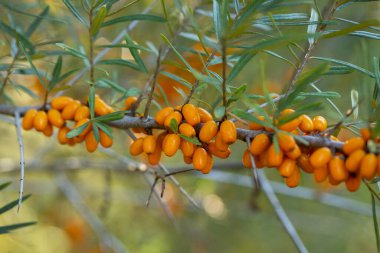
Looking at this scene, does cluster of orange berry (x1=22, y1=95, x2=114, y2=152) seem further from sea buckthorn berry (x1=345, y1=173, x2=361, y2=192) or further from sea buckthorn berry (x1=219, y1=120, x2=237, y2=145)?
sea buckthorn berry (x1=345, y1=173, x2=361, y2=192)

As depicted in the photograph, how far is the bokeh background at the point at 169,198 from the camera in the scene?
6.42 ft

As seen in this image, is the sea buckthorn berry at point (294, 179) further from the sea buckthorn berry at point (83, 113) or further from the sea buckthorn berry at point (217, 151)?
the sea buckthorn berry at point (83, 113)

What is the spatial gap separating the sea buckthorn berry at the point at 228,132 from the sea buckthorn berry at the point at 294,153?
0.29 feet

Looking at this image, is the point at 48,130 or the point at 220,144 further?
the point at 48,130

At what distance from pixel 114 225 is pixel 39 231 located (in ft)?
1.36

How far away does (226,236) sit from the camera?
9.57ft

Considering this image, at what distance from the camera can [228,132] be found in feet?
2.51

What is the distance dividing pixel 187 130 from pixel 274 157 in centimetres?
16

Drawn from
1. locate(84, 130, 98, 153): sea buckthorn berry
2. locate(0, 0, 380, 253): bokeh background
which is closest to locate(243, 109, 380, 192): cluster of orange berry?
locate(84, 130, 98, 153): sea buckthorn berry

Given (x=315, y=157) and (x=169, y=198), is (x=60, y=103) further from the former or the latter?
(x=169, y=198)

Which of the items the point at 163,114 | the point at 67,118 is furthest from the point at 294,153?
the point at 67,118

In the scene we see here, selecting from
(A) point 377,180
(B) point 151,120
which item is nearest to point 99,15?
(B) point 151,120

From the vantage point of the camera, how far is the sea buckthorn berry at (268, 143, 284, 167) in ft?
2.41

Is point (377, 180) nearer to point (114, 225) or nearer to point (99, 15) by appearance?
point (99, 15)
